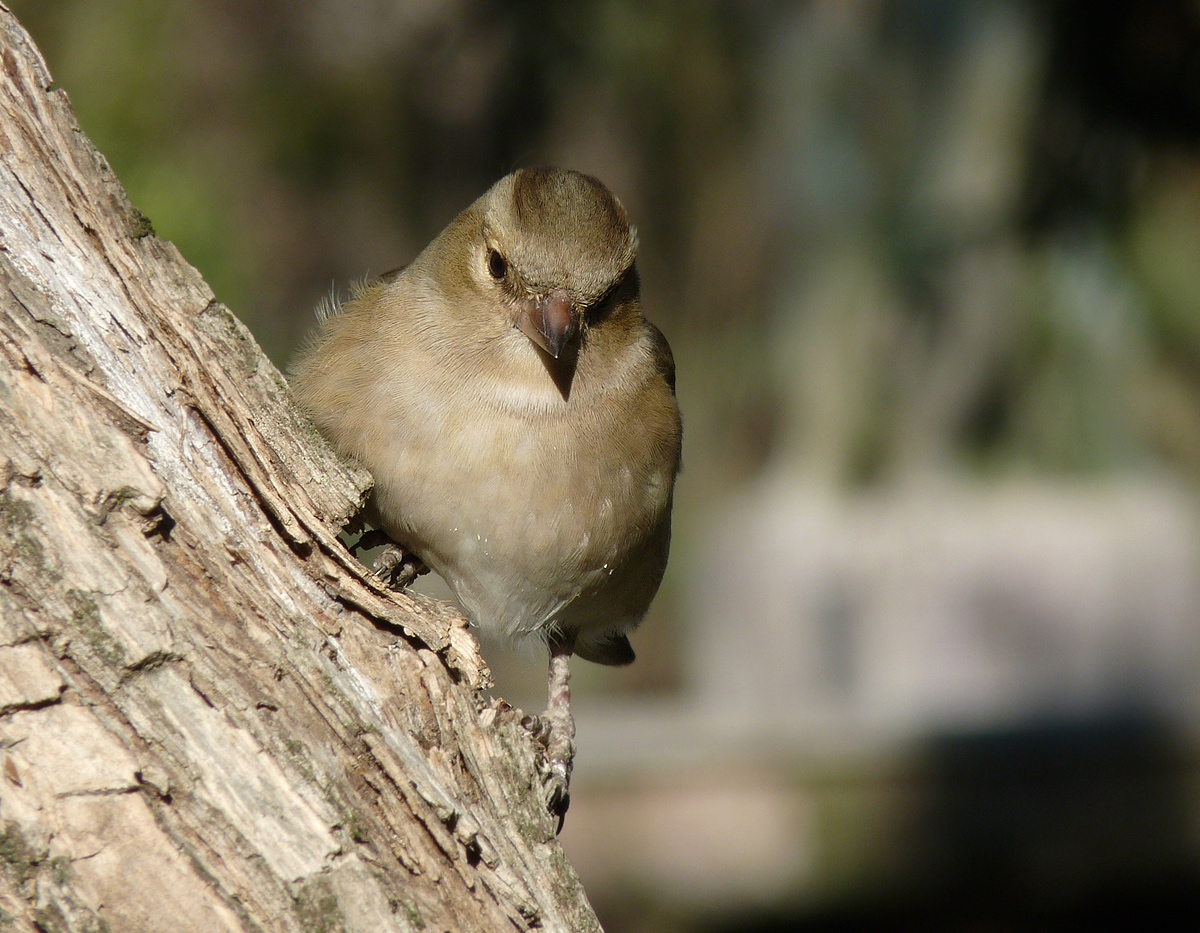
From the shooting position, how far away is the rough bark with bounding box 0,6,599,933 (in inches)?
86.7

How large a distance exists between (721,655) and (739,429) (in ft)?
7.18

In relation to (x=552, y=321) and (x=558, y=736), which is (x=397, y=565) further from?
(x=552, y=321)

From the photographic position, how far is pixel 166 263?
9.04 ft

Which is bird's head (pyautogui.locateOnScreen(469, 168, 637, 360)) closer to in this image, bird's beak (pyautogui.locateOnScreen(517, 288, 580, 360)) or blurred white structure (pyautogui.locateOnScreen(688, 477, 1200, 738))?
bird's beak (pyautogui.locateOnScreen(517, 288, 580, 360))

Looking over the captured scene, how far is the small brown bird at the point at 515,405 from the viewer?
3.54 meters

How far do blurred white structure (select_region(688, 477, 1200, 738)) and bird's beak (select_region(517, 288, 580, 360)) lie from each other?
596 centimetres

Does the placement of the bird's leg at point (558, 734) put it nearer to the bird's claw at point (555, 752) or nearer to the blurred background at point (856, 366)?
the bird's claw at point (555, 752)

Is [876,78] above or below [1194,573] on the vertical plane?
above

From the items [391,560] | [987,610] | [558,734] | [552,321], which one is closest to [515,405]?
[552,321]

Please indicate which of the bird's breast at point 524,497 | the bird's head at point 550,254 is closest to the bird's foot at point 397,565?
the bird's breast at point 524,497

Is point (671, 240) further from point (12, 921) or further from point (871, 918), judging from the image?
point (12, 921)

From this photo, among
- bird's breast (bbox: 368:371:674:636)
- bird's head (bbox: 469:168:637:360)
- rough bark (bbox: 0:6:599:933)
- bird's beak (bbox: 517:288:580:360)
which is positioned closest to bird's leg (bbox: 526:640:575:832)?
bird's breast (bbox: 368:371:674:636)

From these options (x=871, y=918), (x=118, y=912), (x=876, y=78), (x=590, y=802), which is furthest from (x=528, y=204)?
(x=876, y=78)

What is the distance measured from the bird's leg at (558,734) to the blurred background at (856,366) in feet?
11.0
